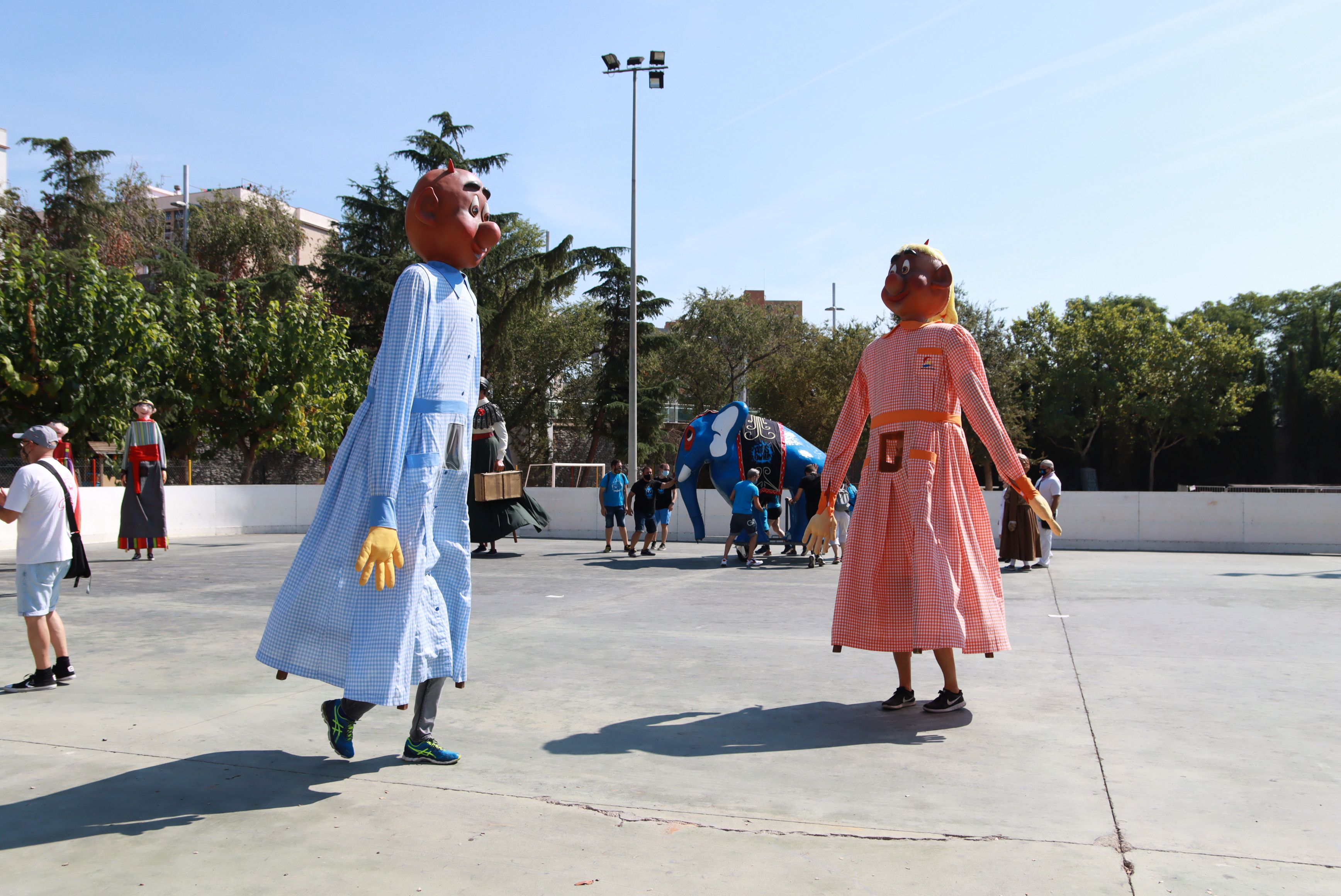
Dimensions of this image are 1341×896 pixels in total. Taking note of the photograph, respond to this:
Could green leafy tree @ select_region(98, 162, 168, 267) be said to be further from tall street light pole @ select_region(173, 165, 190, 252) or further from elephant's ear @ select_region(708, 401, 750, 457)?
elephant's ear @ select_region(708, 401, 750, 457)

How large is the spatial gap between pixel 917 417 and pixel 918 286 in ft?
2.35

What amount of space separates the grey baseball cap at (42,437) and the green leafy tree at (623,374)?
28.8m

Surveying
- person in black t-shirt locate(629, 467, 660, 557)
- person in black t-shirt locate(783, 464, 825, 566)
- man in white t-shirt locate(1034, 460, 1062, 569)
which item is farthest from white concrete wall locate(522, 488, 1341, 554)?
person in black t-shirt locate(783, 464, 825, 566)

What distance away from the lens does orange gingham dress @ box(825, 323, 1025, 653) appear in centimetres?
473

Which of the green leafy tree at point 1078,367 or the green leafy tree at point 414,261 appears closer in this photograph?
the green leafy tree at point 414,261

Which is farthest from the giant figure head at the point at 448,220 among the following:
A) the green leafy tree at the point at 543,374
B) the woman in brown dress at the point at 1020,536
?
the green leafy tree at the point at 543,374

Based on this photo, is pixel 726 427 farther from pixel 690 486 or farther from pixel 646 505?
pixel 646 505

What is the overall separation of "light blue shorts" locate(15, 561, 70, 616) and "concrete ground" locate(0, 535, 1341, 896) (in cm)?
47

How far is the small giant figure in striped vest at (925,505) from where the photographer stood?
4.75 meters

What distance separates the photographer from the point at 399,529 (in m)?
3.63

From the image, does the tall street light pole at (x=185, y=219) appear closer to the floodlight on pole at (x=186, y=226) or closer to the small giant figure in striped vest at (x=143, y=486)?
the floodlight on pole at (x=186, y=226)

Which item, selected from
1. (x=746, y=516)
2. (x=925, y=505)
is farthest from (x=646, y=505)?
(x=925, y=505)

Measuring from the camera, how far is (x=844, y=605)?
5.00 metres

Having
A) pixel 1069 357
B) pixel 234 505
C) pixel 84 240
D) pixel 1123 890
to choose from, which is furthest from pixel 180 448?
pixel 1069 357
